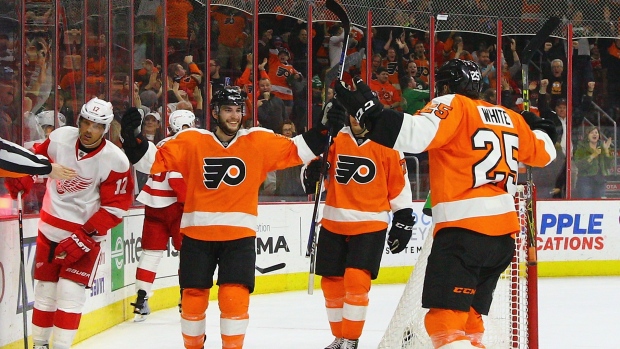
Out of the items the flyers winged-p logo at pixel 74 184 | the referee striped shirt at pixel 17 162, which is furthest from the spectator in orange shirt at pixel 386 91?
the referee striped shirt at pixel 17 162

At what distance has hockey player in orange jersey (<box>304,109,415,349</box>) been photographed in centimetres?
489

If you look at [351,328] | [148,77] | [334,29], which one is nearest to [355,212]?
[351,328]

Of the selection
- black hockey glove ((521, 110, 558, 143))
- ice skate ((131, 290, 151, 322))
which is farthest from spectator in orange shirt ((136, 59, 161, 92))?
black hockey glove ((521, 110, 558, 143))

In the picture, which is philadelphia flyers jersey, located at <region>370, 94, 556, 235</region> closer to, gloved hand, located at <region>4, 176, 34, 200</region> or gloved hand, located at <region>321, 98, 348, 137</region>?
gloved hand, located at <region>321, 98, 348, 137</region>

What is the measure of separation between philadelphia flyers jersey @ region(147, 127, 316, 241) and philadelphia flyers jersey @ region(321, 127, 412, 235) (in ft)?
2.43

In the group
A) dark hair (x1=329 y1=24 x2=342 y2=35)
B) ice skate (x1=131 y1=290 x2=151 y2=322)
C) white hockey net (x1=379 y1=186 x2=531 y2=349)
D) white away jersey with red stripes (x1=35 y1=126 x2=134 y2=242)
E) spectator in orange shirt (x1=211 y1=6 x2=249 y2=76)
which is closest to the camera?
white away jersey with red stripes (x1=35 y1=126 x2=134 y2=242)

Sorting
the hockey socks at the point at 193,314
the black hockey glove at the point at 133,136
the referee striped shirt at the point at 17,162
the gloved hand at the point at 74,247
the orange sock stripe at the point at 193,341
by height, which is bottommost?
the orange sock stripe at the point at 193,341

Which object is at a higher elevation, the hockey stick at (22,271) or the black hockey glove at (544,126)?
the black hockey glove at (544,126)

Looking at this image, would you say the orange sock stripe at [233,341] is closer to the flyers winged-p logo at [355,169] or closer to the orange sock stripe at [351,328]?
the orange sock stripe at [351,328]

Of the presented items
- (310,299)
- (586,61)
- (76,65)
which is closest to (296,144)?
(76,65)

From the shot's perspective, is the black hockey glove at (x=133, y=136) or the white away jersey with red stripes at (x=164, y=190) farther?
the white away jersey with red stripes at (x=164, y=190)

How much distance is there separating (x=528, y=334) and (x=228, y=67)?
179 inches

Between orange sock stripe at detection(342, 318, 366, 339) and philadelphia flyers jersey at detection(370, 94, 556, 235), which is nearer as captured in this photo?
philadelphia flyers jersey at detection(370, 94, 556, 235)

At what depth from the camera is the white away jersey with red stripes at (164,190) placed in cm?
616
